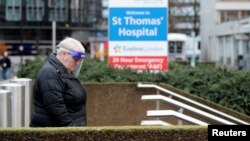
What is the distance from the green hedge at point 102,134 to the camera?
4496 mm

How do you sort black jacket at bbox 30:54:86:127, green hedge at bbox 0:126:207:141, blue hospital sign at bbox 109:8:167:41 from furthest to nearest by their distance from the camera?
blue hospital sign at bbox 109:8:167:41 < black jacket at bbox 30:54:86:127 < green hedge at bbox 0:126:207:141

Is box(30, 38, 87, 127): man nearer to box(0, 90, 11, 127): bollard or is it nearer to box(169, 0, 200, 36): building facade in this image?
box(0, 90, 11, 127): bollard

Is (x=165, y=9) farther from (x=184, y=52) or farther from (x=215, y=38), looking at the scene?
(x=215, y=38)

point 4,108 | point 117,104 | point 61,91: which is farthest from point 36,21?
point 61,91

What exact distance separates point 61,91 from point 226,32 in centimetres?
6371

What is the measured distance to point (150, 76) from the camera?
12.8 metres

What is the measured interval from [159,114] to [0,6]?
80.3 metres

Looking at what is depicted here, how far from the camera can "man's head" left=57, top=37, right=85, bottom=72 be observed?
5637mm

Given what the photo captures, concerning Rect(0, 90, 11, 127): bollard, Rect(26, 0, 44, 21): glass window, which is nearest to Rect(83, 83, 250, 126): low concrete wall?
Rect(0, 90, 11, 127): bollard

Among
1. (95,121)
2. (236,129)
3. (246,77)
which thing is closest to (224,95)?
(246,77)

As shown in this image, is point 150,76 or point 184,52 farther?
point 184,52

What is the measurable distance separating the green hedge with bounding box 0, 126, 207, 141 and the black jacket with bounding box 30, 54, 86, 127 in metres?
0.94

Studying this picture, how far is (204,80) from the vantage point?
11.6 metres

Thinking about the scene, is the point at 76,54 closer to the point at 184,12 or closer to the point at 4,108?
the point at 4,108
